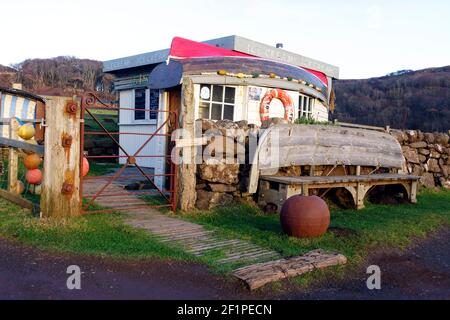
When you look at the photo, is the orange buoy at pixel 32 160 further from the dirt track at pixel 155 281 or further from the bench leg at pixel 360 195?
the bench leg at pixel 360 195

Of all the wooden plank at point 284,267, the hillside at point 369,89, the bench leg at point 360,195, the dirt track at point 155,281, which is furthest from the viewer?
the hillside at point 369,89

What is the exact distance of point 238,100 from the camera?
11.2m

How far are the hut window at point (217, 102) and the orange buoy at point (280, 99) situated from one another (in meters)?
0.93

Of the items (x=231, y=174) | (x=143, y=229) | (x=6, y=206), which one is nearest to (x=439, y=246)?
(x=231, y=174)

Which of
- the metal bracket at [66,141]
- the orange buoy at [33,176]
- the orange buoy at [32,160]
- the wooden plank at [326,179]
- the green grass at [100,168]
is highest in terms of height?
the metal bracket at [66,141]

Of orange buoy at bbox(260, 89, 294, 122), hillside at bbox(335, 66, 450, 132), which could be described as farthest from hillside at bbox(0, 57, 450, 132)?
orange buoy at bbox(260, 89, 294, 122)

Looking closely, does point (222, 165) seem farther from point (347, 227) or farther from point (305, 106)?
point (305, 106)

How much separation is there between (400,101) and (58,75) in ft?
93.1

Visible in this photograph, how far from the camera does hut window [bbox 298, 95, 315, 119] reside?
12.8 meters

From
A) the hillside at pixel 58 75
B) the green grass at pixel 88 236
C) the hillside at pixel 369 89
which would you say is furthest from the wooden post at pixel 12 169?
the hillside at pixel 58 75

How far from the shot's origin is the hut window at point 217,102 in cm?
1075

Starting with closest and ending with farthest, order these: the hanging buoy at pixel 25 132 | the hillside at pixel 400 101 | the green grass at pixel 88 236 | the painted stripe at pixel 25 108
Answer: the green grass at pixel 88 236, the hanging buoy at pixel 25 132, the painted stripe at pixel 25 108, the hillside at pixel 400 101

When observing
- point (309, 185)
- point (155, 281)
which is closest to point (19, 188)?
point (155, 281)
